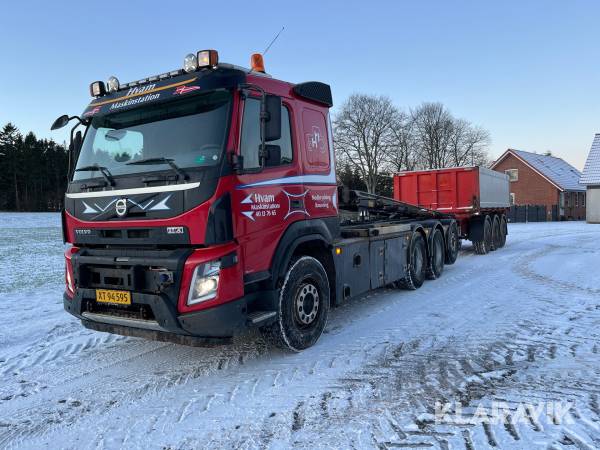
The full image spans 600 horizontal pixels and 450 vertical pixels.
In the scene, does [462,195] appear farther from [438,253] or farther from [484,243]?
[438,253]

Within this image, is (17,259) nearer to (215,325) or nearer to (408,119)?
(215,325)

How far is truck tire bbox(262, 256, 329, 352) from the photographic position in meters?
4.64

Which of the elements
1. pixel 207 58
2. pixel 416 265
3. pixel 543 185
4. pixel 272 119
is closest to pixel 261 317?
pixel 272 119

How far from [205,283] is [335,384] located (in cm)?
145

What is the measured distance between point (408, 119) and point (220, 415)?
57.1 meters

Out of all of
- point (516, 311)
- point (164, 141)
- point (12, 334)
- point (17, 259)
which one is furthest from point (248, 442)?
point (17, 259)

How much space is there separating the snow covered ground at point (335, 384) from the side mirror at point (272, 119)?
2.25m

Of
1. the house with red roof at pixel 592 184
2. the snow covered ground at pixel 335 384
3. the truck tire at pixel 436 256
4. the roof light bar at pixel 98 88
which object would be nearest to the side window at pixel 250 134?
the roof light bar at pixel 98 88

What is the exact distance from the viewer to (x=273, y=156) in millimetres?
4516

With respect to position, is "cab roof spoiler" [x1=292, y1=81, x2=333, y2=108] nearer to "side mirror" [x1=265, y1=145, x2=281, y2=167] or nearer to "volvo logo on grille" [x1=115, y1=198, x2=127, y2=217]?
"side mirror" [x1=265, y1=145, x2=281, y2=167]

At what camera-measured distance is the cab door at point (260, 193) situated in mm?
4191

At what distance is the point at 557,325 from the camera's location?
18.7 ft

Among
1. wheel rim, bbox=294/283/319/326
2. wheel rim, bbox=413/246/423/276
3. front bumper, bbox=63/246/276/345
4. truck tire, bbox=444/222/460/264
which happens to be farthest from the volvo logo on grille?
truck tire, bbox=444/222/460/264

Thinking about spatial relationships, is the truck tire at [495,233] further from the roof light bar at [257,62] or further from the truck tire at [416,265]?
the roof light bar at [257,62]
